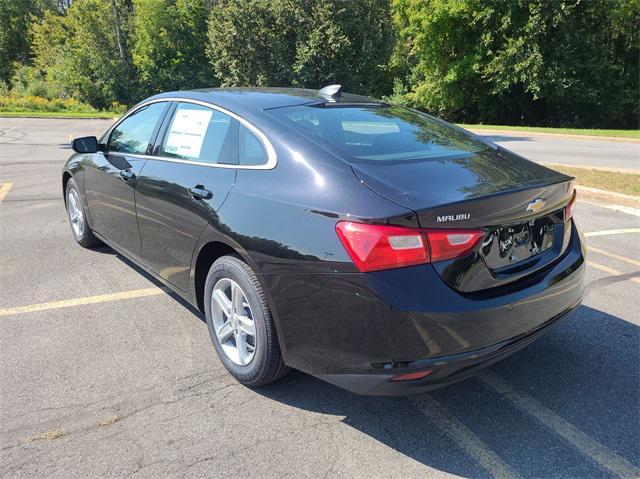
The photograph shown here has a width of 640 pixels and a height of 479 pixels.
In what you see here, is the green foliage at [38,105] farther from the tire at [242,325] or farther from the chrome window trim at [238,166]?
the tire at [242,325]

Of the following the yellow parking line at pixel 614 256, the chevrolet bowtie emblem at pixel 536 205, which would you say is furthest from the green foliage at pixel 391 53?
the chevrolet bowtie emblem at pixel 536 205

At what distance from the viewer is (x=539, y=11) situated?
28438 millimetres

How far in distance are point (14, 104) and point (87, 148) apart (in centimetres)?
4117

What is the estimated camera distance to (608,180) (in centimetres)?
921

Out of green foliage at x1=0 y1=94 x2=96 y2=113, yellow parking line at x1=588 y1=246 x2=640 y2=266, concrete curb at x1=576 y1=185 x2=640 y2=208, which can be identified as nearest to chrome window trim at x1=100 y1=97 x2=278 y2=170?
yellow parking line at x1=588 y1=246 x2=640 y2=266

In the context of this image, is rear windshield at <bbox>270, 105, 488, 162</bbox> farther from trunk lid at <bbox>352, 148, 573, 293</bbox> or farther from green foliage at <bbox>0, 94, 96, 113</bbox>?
green foliage at <bbox>0, 94, 96, 113</bbox>

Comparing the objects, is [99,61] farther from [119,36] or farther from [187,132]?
[187,132]

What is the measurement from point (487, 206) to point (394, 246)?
0.52m

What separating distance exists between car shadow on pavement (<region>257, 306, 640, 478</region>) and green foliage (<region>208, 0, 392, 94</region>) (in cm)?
2440

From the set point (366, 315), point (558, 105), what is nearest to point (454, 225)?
point (366, 315)

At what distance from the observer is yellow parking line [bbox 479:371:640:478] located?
2.29m

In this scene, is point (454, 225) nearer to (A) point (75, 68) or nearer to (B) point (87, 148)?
(B) point (87, 148)

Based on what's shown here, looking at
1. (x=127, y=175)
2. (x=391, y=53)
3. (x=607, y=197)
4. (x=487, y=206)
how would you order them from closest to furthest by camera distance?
(x=487, y=206), (x=127, y=175), (x=607, y=197), (x=391, y=53)

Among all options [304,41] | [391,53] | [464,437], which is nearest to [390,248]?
[464,437]
